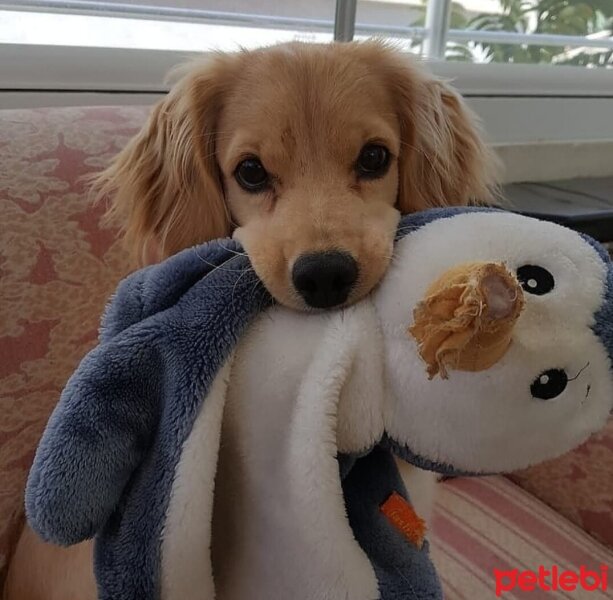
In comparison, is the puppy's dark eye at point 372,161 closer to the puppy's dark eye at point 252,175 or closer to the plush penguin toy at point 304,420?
the puppy's dark eye at point 252,175

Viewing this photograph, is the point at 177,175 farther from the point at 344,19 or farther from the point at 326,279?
the point at 344,19

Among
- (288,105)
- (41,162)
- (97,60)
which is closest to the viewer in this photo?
(288,105)

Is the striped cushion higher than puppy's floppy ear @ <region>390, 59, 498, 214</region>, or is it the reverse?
puppy's floppy ear @ <region>390, 59, 498, 214</region>

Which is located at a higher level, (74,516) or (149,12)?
(149,12)

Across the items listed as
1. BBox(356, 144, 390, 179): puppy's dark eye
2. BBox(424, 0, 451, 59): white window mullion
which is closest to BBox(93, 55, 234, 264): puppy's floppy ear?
BBox(356, 144, 390, 179): puppy's dark eye

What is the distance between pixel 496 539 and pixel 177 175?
745 millimetres

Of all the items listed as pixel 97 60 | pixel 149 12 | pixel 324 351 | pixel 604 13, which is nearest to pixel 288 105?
pixel 324 351

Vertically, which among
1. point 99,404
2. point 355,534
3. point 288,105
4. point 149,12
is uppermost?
point 149,12

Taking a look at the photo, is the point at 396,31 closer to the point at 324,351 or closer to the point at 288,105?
the point at 288,105

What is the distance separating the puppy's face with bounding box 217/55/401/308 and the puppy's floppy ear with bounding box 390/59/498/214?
2 centimetres

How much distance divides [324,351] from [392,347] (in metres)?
0.05

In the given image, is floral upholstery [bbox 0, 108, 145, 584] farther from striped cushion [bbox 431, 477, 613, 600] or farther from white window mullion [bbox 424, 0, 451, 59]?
white window mullion [bbox 424, 0, 451, 59]

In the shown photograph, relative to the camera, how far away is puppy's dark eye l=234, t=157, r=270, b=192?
810 mm

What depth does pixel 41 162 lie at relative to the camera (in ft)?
3.28
